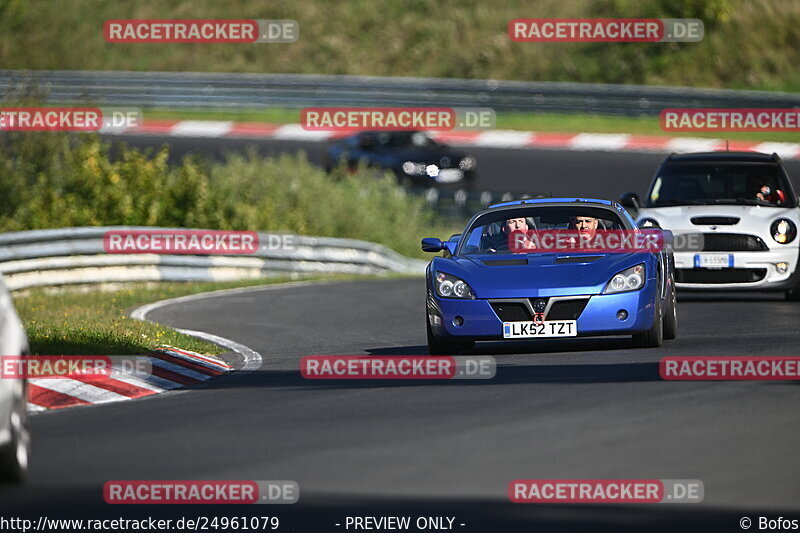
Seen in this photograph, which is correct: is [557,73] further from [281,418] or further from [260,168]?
[281,418]

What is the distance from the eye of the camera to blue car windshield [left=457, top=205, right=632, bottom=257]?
13.3 meters

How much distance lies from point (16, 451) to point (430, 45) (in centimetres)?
4122

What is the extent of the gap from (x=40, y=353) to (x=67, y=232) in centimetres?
992

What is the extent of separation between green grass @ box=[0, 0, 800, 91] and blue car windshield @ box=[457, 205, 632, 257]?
30.2 m

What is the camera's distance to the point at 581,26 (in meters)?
44.8

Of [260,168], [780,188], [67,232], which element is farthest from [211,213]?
[780,188]

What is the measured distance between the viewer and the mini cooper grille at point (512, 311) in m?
12.1

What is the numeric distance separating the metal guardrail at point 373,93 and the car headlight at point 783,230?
734 inches
